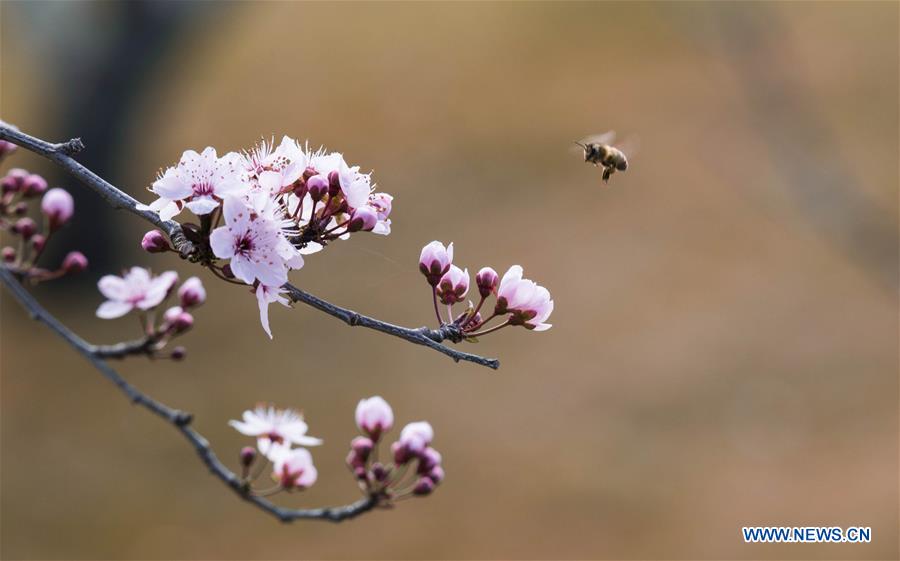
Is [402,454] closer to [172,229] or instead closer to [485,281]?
[485,281]

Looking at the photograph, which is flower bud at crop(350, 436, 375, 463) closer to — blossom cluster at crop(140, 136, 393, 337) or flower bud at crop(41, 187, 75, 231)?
blossom cluster at crop(140, 136, 393, 337)

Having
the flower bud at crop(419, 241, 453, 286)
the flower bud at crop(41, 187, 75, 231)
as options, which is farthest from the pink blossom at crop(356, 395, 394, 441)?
the flower bud at crop(41, 187, 75, 231)

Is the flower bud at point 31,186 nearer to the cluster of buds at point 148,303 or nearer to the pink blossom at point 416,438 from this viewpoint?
the cluster of buds at point 148,303

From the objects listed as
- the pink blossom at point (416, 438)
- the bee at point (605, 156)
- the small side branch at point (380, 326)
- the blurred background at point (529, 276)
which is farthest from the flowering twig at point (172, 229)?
the blurred background at point (529, 276)

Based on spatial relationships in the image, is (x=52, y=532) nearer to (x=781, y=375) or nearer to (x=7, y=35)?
(x=7, y=35)

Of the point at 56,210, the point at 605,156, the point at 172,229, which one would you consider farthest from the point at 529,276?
the point at 172,229

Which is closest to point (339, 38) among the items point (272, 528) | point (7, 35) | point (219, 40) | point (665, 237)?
point (219, 40)
